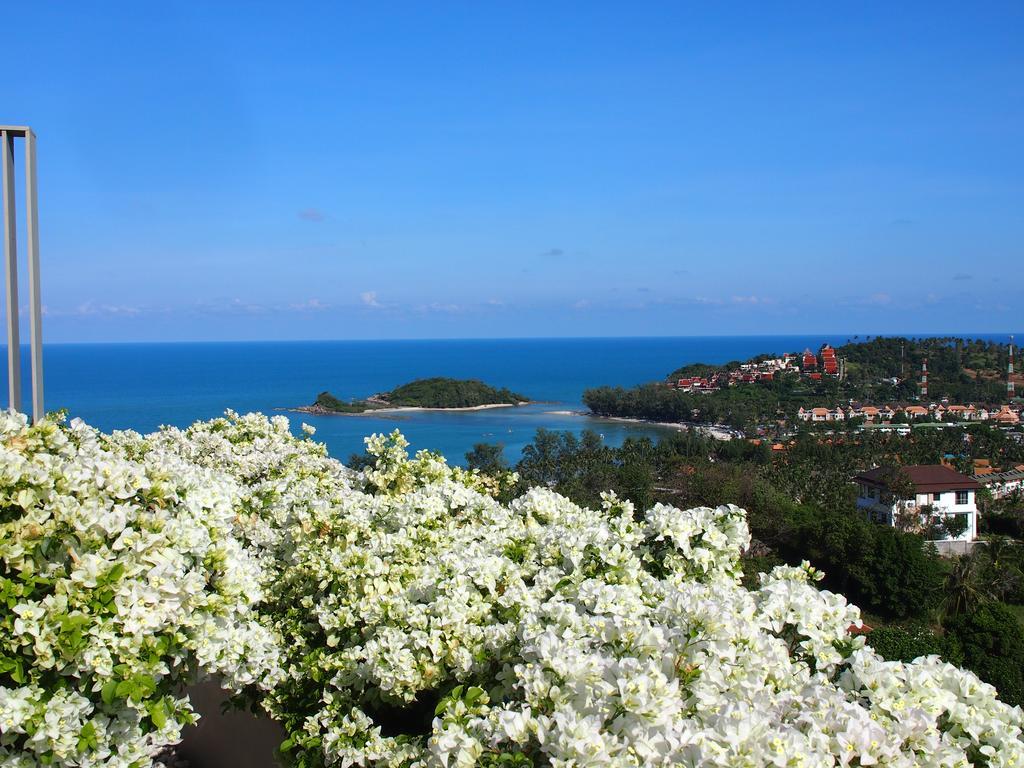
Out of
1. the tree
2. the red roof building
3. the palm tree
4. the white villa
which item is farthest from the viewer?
the red roof building

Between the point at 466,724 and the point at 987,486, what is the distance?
3731 cm

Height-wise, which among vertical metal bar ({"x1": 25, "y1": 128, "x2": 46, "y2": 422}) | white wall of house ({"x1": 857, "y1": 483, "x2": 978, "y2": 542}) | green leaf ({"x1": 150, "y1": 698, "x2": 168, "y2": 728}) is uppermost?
vertical metal bar ({"x1": 25, "y1": 128, "x2": 46, "y2": 422})

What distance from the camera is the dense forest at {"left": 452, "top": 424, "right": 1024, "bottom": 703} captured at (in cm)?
1500

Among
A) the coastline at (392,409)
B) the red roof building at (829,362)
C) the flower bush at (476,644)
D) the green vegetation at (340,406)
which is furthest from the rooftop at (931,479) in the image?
the green vegetation at (340,406)

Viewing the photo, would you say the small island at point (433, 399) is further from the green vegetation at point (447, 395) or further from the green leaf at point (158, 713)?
the green leaf at point (158, 713)

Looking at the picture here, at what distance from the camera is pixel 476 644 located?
9.66ft

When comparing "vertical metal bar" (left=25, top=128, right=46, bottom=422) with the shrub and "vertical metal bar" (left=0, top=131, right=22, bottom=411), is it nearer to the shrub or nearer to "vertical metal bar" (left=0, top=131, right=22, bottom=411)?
"vertical metal bar" (left=0, top=131, right=22, bottom=411)

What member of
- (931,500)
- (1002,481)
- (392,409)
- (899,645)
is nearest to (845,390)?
(1002,481)

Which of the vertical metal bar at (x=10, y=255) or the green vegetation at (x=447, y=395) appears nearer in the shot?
the vertical metal bar at (x=10, y=255)

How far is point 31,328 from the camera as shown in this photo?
12.6 feet

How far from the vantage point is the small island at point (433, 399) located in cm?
7689

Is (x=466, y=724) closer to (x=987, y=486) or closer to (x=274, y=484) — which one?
(x=274, y=484)

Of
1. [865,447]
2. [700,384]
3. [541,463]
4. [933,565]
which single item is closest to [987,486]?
[865,447]

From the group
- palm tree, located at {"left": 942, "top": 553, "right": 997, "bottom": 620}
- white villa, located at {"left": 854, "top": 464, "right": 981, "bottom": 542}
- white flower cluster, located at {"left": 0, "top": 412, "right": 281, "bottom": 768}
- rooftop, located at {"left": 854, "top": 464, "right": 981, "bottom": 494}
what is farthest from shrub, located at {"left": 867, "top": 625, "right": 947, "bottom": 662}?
rooftop, located at {"left": 854, "top": 464, "right": 981, "bottom": 494}
